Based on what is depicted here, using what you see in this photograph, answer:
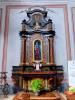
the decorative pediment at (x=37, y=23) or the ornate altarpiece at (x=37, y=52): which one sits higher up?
the decorative pediment at (x=37, y=23)

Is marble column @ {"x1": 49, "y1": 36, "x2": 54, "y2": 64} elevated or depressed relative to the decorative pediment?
depressed

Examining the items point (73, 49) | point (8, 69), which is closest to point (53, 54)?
point (73, 49)

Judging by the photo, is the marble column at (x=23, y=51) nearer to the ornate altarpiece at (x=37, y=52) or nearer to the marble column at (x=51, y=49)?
the ornate altarpiece at (x=37, y=52)

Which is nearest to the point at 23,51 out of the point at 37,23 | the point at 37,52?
the point at 37,52

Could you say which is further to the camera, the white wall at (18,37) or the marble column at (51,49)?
the white wall at (18,37)

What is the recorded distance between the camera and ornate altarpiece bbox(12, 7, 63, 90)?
609 cm

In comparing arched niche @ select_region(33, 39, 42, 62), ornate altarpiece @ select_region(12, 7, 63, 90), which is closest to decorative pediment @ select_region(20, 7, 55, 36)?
ornate altarpiece @ select_region(12, 7, 63, 90)

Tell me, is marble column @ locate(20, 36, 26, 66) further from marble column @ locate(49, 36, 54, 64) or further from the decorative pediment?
marble column @ locate(49, 36, 54, 64)

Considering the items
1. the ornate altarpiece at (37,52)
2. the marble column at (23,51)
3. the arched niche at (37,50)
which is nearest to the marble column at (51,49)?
the ornate altarpiece at (37,52)

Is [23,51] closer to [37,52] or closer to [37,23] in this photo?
[37,52]

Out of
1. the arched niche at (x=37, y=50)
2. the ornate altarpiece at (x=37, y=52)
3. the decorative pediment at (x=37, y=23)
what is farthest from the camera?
the decorative pediment at (x=37, y=23)

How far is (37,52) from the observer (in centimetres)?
642

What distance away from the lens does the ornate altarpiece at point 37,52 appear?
6.09m

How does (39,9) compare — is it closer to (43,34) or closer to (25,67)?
(43,34)
